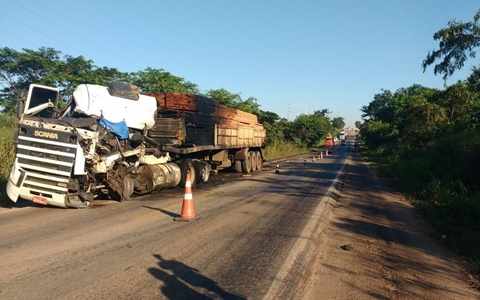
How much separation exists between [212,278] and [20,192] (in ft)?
20.9

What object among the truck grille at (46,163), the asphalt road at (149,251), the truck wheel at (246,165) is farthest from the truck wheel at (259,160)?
the truck grille at (46,163)

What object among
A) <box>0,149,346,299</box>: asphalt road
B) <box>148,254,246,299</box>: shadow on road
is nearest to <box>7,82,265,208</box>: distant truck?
<box>0,149,346,299</box>: asphalt road

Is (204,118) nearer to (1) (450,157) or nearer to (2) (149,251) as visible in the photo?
(1) (450,157)

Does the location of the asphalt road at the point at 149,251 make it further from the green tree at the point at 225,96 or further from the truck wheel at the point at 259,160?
the green tree at the point at 225,96

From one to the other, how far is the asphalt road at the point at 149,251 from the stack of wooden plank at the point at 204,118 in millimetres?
5585

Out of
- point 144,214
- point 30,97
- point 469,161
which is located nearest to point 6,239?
point 144,214

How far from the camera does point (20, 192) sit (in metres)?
10.1

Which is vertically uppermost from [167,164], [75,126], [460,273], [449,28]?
[449,28]

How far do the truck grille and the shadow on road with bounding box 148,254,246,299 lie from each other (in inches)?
189

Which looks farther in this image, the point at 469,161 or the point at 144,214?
the point at 469,161

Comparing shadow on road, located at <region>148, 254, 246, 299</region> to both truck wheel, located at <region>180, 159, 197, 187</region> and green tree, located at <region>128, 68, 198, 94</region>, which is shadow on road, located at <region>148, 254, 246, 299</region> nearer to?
truck wheel, located at <region>180, 159, 197, 187</region>

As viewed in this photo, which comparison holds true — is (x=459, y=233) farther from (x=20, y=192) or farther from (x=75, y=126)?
(x=20, y=192)

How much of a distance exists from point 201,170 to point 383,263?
11477 mm

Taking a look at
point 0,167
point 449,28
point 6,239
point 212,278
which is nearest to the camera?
point 212,278
